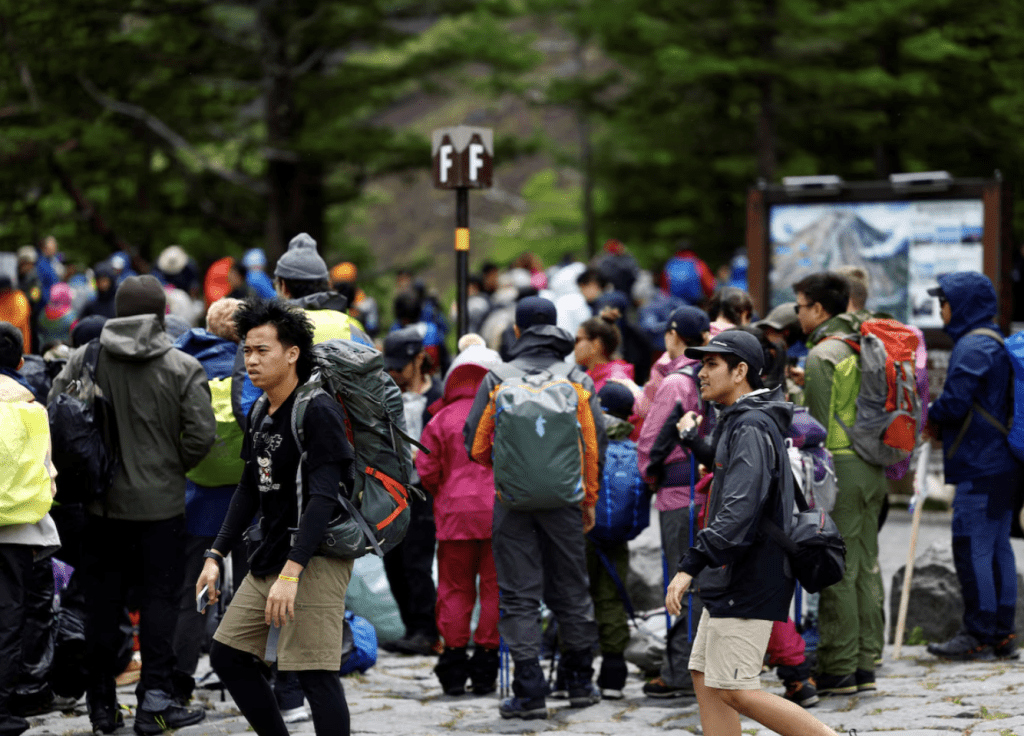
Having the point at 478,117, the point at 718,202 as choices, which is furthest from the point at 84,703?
the point at 478,117

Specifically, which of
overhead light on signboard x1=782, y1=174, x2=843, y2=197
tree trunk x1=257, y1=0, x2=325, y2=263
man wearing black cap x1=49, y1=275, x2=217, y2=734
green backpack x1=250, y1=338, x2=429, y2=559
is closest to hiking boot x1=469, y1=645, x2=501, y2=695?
man wearing black cap x1=49, y1=275, x2=217, y2=734

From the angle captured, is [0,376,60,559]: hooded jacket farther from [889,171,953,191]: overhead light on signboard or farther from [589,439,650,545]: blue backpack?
[889,171,953,191]: overhead light on signboard

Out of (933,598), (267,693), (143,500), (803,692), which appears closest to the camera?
(267,693)

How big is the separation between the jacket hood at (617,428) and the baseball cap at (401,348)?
1399 millimetres

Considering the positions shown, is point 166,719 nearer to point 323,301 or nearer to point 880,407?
point 323,301

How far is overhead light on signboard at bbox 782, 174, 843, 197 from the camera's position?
1298 cm

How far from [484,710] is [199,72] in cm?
1602

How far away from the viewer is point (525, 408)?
6.59 meters

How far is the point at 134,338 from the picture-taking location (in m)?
6.36

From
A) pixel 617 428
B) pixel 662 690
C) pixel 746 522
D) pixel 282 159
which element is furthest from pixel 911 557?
pixel 282 159

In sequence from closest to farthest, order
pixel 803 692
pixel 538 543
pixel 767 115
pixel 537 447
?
1. pixel 537 447
2. pixel 803 692
3. pixel 538 543
4. pixel 767 115

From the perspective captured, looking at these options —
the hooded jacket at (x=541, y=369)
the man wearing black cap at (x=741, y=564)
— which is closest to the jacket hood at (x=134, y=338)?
the hooded jacket at (x=541, y=369)

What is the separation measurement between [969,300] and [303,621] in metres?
4.49

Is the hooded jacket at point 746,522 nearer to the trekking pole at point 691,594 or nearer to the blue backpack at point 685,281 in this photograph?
the trekking pole at point 691,594
